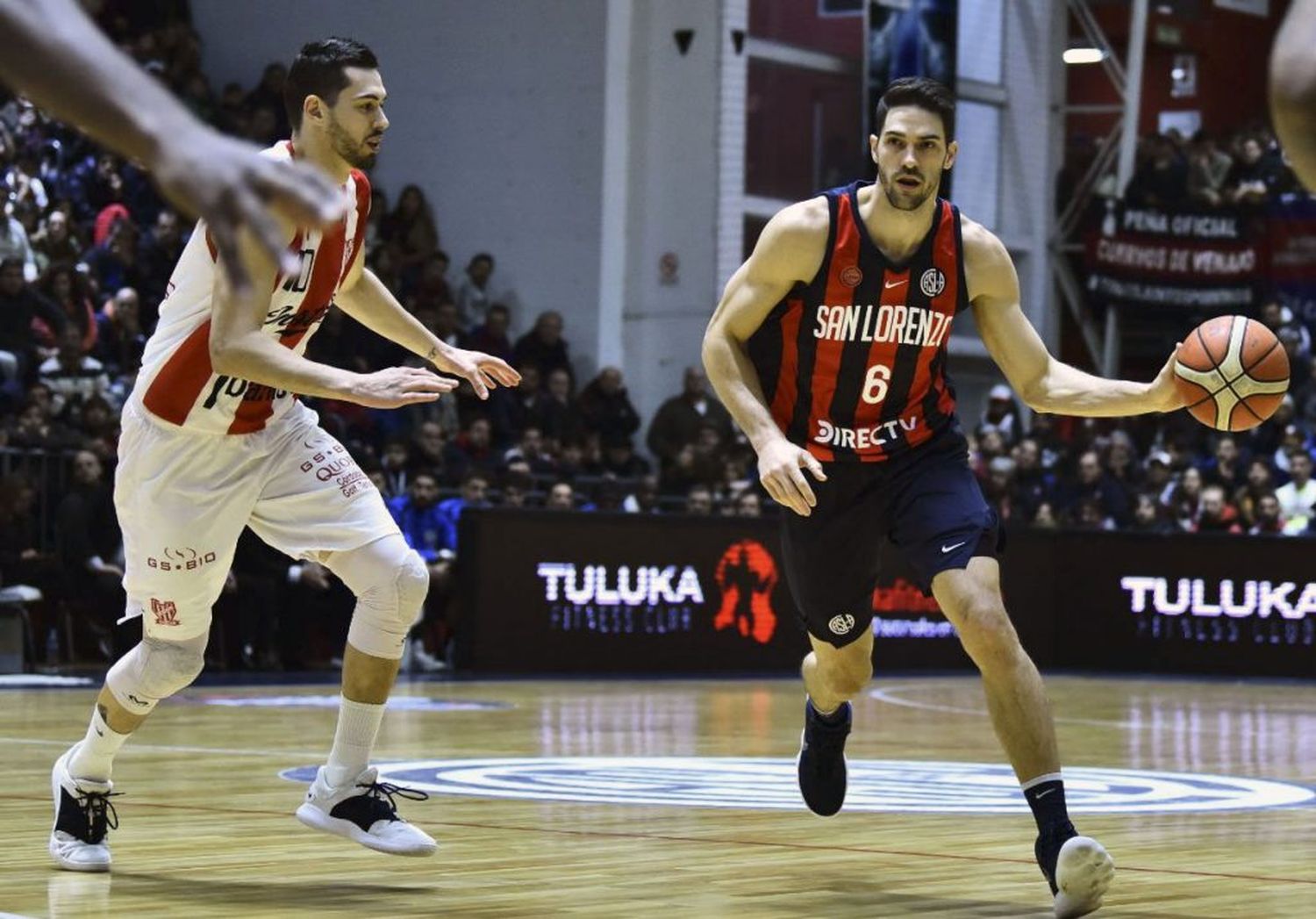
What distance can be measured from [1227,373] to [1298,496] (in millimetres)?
14885

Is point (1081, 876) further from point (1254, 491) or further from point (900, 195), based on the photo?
point (1254, 491)

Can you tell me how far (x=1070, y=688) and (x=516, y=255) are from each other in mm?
7894

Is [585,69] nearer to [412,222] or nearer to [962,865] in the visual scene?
[412,222]

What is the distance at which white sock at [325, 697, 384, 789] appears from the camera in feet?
20.1

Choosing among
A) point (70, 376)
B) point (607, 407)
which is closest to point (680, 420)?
point (607, 407)

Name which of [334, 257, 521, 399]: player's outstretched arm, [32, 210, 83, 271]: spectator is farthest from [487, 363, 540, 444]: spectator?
[334, 257, 521, 399]: player's outstretched arm

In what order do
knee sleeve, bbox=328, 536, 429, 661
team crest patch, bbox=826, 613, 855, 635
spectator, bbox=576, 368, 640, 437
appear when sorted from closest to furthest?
1. knee sleeve, bbox=328, 536, 429, 661
2. team crest patch, bbox=826, 613, 855, 635
3. spectator, bbox=576, 368, 640, 437

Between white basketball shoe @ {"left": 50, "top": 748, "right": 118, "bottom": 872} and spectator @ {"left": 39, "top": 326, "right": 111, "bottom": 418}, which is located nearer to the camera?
white basketball shoe @ {"left": 50, "top": 748, "right": 118, "bottom": 872}

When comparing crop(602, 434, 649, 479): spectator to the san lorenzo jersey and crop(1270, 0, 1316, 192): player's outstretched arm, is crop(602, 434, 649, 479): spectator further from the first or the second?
crop(1270, 0, 1316, 192): player's outstretched arm

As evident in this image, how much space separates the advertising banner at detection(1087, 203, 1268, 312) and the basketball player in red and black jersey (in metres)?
18.9

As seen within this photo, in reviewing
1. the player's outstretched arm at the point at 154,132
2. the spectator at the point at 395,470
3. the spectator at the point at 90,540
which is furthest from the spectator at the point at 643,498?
the player's outstretched arm at the point at 154,132

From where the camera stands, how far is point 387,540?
6.13m

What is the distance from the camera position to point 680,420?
67.1 ft

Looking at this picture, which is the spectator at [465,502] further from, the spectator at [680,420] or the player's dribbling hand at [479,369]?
the player's dribbling hand at [479,369]
